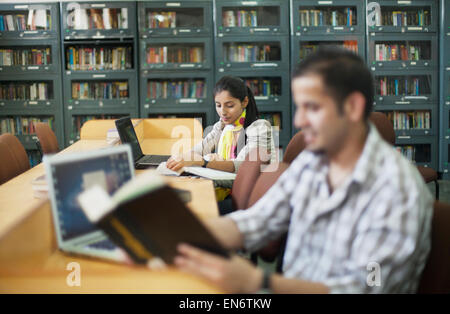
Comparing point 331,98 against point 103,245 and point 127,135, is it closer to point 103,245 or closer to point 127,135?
point 103,245

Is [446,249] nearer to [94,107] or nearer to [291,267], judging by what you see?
[291,267]

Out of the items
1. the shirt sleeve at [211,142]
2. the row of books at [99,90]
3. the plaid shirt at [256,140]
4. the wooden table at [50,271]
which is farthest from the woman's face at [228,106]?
the row of books at [99,90]

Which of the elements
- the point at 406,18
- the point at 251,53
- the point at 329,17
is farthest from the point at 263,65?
the point at 406,18

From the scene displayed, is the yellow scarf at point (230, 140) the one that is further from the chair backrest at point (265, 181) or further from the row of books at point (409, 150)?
the row of books at point (409, 150)

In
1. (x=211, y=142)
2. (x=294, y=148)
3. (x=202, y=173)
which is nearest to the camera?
(x=202, y=173)

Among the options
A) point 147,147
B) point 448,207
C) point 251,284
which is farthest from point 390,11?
point 251,284

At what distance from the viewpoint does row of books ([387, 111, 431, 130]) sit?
244 inches

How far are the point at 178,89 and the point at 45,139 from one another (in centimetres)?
187

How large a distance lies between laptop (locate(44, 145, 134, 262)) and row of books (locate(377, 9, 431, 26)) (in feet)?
17.5

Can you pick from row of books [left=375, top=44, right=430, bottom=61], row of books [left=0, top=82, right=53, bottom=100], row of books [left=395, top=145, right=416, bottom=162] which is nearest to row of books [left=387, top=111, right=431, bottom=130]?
row of books [left=395, top=145, right=416, bottom=162]

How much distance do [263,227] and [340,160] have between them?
30 cm

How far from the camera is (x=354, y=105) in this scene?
1161 millimetres

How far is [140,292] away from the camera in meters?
1.06
